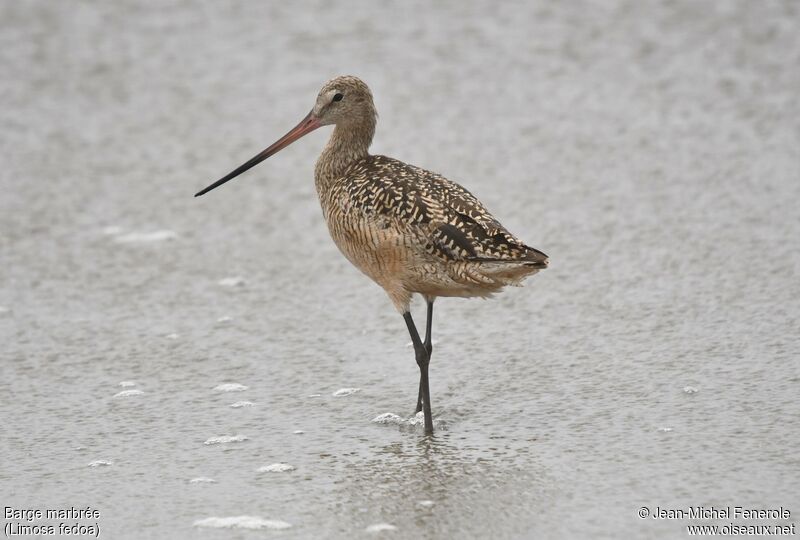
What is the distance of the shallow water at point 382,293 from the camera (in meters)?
4.47

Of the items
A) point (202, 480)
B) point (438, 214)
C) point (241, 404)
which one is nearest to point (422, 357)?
point (438, 214)

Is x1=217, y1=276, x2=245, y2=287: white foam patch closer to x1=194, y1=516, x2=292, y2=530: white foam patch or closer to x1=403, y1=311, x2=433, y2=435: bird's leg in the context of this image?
x1=403, y1=311, x2=433, y2=435: bird's leg

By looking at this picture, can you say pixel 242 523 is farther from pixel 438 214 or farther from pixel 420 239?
pixel 438 214

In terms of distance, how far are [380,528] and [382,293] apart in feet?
8.14

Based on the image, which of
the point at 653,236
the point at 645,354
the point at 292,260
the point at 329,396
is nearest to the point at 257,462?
the point at 329,396

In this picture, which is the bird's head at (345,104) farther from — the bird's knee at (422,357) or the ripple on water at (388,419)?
the ripple on water at (388,419)

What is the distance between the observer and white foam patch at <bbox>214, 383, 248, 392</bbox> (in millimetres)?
5387

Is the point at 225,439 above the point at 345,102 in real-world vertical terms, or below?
below

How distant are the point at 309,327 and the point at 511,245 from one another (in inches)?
61.7

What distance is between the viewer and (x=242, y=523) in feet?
13.7

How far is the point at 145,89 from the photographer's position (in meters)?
9.26

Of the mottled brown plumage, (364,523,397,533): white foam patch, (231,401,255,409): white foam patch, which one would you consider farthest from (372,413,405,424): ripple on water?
(364,523,397,533): white foam patch

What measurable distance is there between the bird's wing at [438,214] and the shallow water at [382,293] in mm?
696

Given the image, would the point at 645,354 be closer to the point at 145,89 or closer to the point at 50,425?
the point at 50,425
